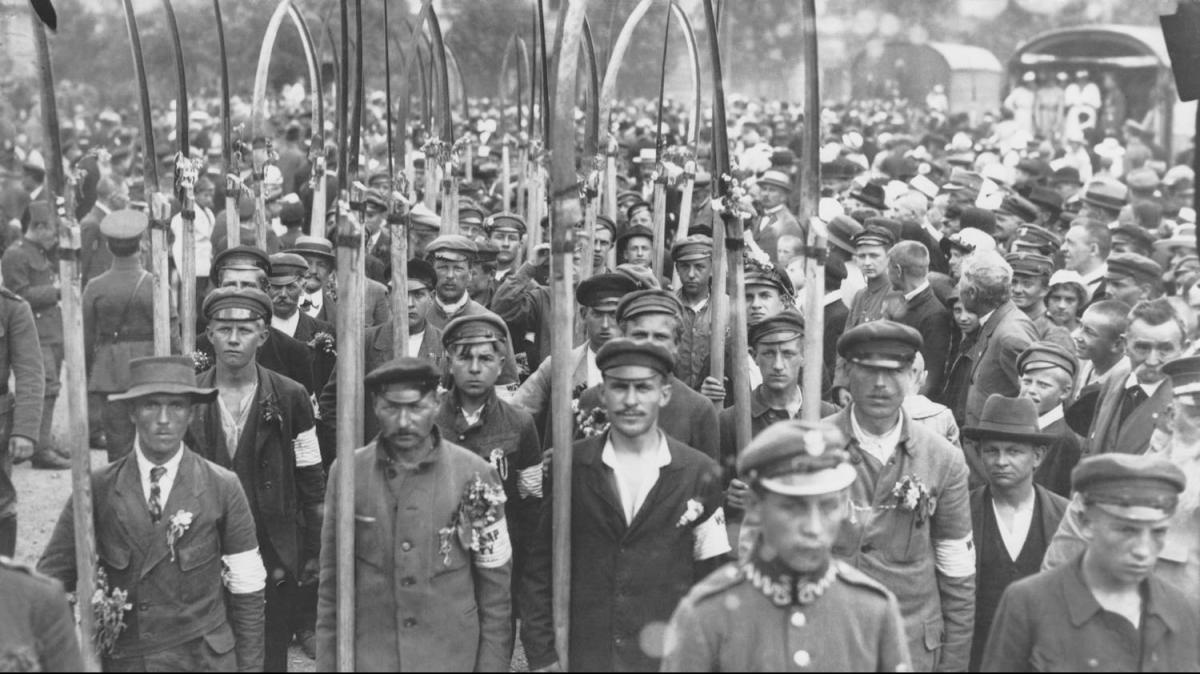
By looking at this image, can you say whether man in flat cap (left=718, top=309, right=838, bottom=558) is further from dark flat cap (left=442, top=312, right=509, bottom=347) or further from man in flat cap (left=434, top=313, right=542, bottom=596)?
dark flat cap (left=442, top=312, right=509, bottom=347)

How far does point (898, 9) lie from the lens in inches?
1358

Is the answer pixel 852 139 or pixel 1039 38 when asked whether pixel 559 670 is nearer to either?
pixel 852 139

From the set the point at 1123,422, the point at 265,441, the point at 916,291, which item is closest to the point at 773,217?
the point at 916,291

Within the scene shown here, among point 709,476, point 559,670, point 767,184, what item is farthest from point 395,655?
point 767,184

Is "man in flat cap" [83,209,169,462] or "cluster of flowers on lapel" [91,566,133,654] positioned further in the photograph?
"man in flat cap" [83,209,169,462]

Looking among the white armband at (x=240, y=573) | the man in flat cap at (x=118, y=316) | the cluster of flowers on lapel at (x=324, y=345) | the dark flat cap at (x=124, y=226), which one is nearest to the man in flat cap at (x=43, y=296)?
the dark flat cap at (x=124, y=226)

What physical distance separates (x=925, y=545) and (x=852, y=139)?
15.6 m

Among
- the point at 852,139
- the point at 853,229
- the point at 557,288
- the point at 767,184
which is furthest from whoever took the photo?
the point at 852,139

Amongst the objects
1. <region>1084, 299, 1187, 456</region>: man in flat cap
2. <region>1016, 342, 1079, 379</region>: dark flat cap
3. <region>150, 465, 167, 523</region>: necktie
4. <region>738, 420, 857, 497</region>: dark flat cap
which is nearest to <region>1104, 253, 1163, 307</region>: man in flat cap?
<region>1084, 299, 1187, 456</region>: man in flat cap

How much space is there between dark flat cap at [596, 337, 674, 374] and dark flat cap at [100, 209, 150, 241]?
577cm

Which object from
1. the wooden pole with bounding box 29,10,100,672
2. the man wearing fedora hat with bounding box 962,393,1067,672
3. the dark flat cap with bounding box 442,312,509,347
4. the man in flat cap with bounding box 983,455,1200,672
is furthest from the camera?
the dark flat cap with bounding box 442,312,509,347

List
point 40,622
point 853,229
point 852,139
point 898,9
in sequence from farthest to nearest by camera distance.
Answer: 1. point 898,9
2. point 852,139
3. point 853,229
4. point 40,622

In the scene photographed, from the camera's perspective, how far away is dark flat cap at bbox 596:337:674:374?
19.1 feet

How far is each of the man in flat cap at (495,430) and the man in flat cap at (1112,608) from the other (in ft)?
8.47
